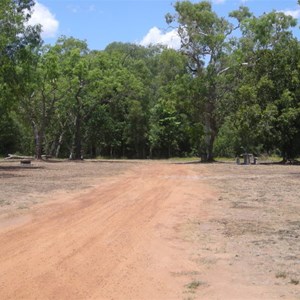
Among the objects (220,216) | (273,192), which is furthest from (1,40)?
(220,216)

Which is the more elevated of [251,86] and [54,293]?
[251,86]

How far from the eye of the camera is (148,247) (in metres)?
7.65

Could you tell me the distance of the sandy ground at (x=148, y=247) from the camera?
555 cm

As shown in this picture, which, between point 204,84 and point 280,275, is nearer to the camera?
point 280,275

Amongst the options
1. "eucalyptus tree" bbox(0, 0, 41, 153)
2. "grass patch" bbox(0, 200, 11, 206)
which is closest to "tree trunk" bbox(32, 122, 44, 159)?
"eucalyptus tree" bbox(0, 0, 41, 153)

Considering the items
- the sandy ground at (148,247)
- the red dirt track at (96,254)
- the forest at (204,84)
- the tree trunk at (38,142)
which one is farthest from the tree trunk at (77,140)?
the red dirt track at (96,254)

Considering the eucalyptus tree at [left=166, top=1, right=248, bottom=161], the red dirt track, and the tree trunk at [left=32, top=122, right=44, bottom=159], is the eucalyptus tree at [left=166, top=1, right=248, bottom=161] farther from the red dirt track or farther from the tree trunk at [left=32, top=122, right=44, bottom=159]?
the red dirt track

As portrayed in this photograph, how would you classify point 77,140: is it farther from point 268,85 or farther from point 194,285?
point 194,285

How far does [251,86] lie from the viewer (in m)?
40.2

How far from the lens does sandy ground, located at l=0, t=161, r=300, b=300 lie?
5547 millimetres

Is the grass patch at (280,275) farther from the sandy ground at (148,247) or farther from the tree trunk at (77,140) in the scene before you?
the tree trunk at (77,140)

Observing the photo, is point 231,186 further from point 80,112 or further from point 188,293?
point 80,112

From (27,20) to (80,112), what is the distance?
66.1 feet

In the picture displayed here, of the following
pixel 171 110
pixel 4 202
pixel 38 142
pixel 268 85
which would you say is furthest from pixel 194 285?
pixel 38 142
